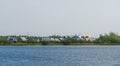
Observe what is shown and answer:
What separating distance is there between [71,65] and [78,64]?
187 centimetres

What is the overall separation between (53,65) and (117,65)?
9.56 m

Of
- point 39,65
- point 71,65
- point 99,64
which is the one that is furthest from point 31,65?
point 99,64

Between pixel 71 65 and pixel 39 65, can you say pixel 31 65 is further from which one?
pixel 71 65

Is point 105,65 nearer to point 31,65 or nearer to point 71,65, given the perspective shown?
point 71,65

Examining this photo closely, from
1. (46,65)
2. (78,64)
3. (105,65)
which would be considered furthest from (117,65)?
(46,65)

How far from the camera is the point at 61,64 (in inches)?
2702

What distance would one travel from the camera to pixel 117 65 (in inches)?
2559

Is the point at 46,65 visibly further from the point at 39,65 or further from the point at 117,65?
the point at 117,65

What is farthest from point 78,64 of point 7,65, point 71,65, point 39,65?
point 7,65

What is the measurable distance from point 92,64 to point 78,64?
84.8 inches

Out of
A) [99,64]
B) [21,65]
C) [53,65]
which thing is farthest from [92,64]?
[21,65]

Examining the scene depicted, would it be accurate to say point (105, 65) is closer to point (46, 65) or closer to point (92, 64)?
point (92, 64)

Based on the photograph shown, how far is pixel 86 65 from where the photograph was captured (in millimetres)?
66188

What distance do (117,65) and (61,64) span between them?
8.99 metres
